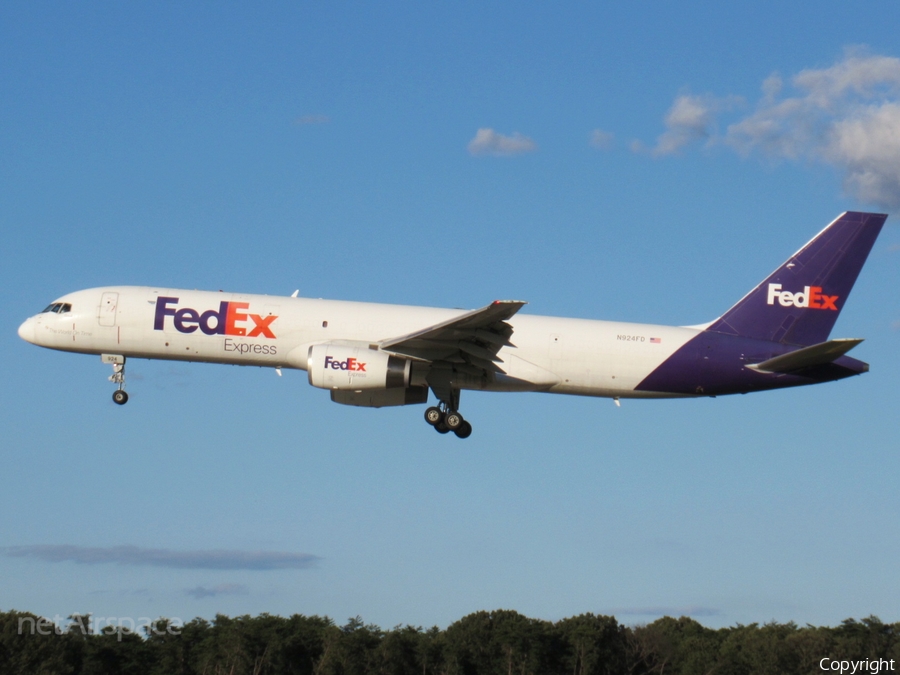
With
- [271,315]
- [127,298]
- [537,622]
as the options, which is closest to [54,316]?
[127,298]

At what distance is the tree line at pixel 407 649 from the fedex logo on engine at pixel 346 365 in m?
44.3

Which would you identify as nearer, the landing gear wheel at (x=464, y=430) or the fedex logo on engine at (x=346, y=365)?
the fedex logo on engine at (x=346, y=365)

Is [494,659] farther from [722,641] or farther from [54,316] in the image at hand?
[54,316]

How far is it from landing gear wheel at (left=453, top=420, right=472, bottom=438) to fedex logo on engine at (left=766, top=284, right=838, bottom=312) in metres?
12.5

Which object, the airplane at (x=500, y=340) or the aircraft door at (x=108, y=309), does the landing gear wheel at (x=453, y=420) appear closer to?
the airplane at (x=500, y=340)

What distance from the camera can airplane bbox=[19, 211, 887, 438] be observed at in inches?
1692

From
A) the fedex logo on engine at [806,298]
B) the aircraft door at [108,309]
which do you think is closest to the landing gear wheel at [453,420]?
the fedex logo on engine at [806,298]

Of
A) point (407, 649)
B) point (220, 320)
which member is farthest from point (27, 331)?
point (407, 649)

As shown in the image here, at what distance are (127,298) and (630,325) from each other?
19370 millimetres

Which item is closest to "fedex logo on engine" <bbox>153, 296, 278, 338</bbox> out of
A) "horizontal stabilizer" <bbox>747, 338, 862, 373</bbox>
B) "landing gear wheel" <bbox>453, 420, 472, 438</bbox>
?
"landing gear wheel" <bbox>453, 420, 472, 438</bbox>

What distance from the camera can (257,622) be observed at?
85.1 m
